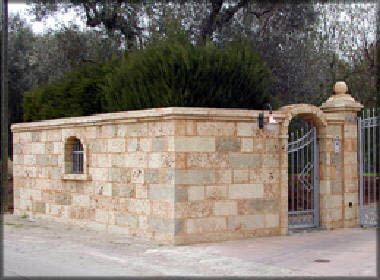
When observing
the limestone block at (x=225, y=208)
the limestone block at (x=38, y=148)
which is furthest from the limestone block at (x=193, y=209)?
the limestone block at (x=38, y=148)

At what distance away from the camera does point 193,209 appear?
34.3 ft

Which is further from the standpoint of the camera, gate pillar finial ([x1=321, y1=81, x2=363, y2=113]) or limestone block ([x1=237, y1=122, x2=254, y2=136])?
gate pillar finial ([x1=321, y1=81, x2=363, y2=113])

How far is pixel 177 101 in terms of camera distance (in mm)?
11992

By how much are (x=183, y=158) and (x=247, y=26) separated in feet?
27.5

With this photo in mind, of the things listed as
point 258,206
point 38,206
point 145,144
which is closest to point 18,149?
point 38,206

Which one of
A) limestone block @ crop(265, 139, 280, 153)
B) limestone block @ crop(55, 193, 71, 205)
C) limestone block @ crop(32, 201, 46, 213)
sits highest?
limestone block @ crop(265, 139, 280, 153)

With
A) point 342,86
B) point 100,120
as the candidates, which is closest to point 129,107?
point 100,120

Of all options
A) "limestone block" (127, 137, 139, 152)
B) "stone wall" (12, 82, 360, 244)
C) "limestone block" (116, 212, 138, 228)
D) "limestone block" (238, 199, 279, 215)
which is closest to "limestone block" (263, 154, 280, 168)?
"stone wall" (12, 82, 360, 244)

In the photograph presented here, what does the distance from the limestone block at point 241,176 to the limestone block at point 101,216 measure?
3179 mm

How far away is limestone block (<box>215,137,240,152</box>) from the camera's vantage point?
10742mm

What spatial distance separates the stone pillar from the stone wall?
0.02 metres

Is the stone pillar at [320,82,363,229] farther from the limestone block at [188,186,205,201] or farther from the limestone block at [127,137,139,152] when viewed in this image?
Answer: the limestone block at [127,137,139,152]

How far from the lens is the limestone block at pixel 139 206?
1093 cm

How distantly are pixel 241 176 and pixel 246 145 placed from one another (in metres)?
0.63
